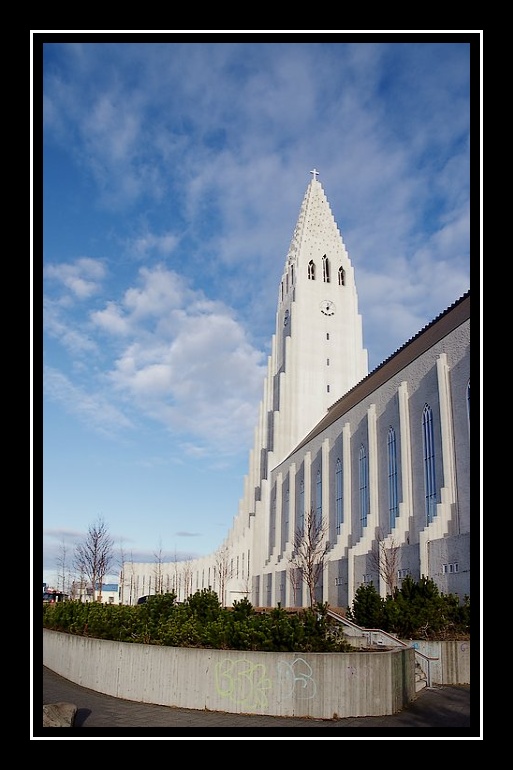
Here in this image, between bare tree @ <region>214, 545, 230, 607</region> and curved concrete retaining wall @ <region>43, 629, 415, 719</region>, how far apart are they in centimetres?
5540

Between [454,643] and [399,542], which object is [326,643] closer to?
[454,643]

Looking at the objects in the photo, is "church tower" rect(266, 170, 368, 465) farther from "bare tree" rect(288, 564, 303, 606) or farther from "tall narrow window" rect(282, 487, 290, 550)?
"bare tree" rect(288, 564, 303, 606)

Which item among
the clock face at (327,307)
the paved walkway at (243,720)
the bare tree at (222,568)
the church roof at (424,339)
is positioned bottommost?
the bare tree at (222,568)

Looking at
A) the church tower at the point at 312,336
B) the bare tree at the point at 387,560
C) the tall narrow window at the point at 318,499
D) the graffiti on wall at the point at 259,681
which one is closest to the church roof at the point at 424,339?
the tall narrow window at the point at 318,499

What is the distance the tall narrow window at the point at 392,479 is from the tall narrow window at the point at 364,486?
3.70m

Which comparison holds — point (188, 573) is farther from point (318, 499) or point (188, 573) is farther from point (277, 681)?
point (277, 681)

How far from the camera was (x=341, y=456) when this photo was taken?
4866 centimetres

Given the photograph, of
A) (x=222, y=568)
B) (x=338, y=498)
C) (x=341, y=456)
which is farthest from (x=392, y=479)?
(x=222, y=568)

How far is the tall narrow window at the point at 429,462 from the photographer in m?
33.1

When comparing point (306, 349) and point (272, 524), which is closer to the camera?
point (272, 524)

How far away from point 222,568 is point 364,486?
1481 inches

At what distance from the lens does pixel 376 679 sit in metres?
12.2

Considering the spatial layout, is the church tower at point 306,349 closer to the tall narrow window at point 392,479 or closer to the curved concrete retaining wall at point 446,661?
the tall narrow window at point 392,479

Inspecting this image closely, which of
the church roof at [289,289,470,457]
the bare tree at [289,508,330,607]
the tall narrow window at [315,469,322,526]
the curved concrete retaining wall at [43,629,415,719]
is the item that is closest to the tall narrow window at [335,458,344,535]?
the bare tree at [289,508,330,607]
